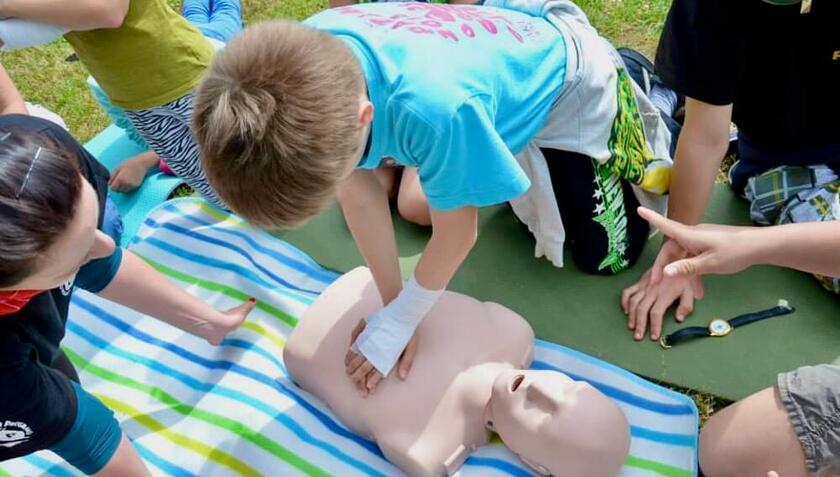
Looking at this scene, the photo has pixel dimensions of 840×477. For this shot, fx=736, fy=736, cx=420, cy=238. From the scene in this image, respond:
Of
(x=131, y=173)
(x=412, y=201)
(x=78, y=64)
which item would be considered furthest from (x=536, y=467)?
(x=78, y=64)

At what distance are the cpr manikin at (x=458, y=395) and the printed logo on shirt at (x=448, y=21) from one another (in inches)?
24.6

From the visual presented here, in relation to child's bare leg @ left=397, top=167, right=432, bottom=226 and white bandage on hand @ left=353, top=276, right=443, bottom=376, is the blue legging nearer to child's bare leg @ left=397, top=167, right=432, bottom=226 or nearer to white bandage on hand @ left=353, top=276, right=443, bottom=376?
child's bare leg @ left=397, top=167, right=432, bottom=226

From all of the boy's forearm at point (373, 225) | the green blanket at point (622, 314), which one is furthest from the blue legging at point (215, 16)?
the boy's forearm at point (373, 225)

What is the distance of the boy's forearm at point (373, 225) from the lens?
1.65 metres

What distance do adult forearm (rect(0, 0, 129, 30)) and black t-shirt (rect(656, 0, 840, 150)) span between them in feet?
4.09

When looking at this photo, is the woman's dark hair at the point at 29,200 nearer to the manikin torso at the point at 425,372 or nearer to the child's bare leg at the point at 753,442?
the manikin torso at the point at 425,372

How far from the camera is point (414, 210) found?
2.11 metres

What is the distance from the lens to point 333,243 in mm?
2158

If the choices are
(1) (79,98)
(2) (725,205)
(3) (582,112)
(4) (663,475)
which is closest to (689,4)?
(3) (582,112)

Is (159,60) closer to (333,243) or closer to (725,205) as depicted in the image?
(333,243)

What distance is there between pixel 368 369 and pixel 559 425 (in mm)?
435

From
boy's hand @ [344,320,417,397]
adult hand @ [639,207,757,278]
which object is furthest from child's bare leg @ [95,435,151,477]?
adult hand @ [639,207,757,278]

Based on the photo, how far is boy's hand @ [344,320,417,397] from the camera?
1.64 m

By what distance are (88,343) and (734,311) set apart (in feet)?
5.55
